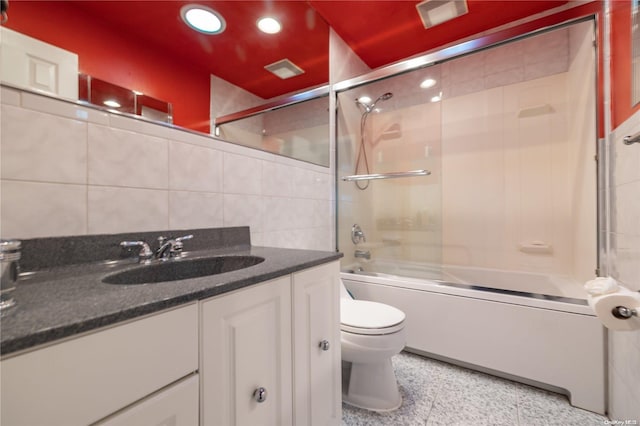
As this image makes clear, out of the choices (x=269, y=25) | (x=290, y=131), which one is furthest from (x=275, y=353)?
(x=269, y=25)

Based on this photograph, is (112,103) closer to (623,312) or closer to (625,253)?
(623,312)

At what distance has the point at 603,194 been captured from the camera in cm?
131

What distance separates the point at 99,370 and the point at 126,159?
75 cm

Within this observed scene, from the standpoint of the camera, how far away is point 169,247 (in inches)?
38.2

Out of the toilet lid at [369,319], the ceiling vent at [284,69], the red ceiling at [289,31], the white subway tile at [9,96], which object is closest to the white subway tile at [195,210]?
the white subway tile at [9,96]

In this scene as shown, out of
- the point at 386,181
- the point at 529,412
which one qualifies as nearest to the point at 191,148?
the point at 386,181

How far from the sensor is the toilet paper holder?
85 cm

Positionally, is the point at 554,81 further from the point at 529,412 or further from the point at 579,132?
the point at 529,412

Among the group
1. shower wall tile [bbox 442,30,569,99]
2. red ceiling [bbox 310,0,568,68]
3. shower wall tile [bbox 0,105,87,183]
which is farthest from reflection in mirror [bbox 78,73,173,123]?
shower wall tile [bbox 442,30,569,99]

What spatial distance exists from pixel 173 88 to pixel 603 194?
2.13 m

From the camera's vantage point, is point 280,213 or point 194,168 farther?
point 280,213

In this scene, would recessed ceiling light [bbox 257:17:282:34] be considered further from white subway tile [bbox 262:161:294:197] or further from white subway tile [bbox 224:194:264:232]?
white subway tile [bbox 224:194:264:232]

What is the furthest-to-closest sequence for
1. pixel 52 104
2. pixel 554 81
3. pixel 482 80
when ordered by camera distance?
pixel 482 80 < pixel 554 81 < pixel 52 104

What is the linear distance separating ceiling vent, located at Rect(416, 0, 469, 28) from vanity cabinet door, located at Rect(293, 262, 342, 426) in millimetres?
1944
